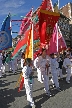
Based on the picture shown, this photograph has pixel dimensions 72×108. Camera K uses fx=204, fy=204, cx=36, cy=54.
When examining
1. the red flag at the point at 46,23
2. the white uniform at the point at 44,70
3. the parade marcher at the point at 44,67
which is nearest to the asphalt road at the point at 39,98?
the white uniform at the point at 44,70

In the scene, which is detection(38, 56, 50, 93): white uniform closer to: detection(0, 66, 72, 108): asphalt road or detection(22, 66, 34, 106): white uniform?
detection(0, 66, 72, 108): asphalt road

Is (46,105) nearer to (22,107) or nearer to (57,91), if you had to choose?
(22,107)

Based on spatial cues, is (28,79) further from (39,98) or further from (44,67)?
(44,67)

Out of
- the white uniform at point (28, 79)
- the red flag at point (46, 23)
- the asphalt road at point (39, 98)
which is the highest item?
the red flag at point (46, 23)

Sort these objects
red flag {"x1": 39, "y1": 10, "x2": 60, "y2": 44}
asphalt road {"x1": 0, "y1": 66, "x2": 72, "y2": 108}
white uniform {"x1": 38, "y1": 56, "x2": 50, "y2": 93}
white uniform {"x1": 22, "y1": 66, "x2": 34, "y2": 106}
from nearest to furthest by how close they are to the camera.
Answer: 1. white uniform {"x1": 22, "y1": 66, "x2": 34, "y2": 106}
2. asphalt road {"x1": 0, "y1": 66, "x2": 72, "y2": 108}
3. white uniform {"x1": 38, "y1": 56, "x2": 50, "y2": 93}
4. red flag {"x1": 39, "y1": 10, "x2": 60, "y2": 44}

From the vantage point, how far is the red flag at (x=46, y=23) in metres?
9.21

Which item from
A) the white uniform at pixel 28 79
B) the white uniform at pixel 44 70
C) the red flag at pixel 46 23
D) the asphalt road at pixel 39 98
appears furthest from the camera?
the red flag at pixel 46 23

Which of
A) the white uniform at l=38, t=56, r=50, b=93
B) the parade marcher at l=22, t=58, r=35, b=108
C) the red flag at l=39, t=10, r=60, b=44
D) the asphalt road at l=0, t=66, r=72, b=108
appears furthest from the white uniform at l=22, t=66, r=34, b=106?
the red flag at l=39, t=10, r=60, b=44

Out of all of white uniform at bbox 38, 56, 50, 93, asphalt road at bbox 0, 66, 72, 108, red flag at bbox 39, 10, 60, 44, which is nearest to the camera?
Answer: asphalt road at bbox 0, 66, 72, 108

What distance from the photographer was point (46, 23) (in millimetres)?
9406

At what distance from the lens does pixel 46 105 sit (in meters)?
7.43

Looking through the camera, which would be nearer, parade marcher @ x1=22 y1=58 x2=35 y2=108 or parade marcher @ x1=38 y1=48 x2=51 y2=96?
parade marcher @ x1=22 y1=58 x2=35 y2=108

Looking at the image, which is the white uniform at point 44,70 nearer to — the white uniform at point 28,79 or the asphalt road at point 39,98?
the asphalt road at point 39,98

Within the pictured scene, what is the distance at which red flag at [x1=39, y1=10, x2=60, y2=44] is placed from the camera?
30.2 feet
